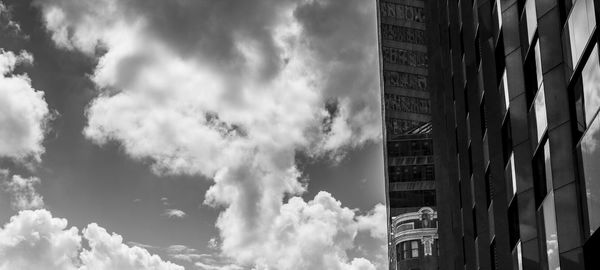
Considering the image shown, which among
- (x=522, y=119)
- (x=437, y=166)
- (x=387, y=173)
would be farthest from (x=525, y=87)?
(x=387, y=173)

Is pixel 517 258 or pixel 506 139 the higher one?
pixel 506 139

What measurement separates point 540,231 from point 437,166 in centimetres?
2730

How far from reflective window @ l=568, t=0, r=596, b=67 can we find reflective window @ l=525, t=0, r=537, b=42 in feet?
14.5

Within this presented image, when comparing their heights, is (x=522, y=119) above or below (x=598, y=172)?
above

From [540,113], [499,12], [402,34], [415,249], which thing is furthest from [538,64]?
[402,34]

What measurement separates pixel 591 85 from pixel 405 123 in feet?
328

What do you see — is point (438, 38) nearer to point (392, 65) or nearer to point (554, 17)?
point (554, 17)

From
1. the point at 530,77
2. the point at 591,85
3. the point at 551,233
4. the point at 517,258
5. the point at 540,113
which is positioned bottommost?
the point at 551,233

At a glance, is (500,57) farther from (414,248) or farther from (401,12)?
(401,12)

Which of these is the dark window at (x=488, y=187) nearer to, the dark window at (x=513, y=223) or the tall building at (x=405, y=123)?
the dark window at (x=513, y=223)

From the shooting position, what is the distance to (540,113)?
25.5 m

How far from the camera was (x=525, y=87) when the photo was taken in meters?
27.8

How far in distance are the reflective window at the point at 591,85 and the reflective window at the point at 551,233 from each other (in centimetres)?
397

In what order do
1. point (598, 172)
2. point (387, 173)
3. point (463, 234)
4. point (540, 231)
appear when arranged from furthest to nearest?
1. point (387, 173)
2. point (463, 234)
3. point (540, 231)
4. point (598, 172)
